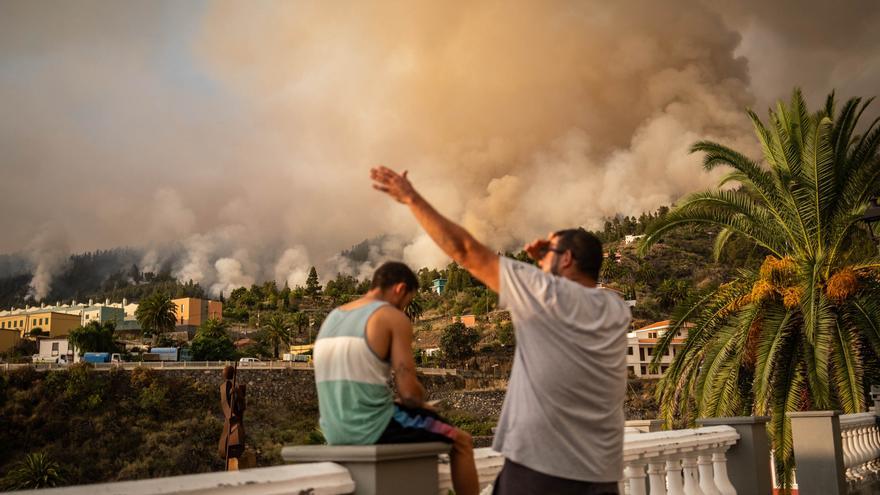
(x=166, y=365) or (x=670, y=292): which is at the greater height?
(x=670, y=292)

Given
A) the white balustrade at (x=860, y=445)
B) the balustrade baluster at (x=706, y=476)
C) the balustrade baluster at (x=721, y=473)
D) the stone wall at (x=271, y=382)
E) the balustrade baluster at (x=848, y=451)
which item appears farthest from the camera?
the stone wall at (x=271, y=382)

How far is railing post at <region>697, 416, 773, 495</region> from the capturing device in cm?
501

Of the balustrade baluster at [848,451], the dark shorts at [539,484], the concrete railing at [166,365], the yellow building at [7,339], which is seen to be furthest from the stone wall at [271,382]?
the dark shorts at [539,484]

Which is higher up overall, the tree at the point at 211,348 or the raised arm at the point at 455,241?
the tree at the point at 211,348

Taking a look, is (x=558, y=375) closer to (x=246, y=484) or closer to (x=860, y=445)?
(x=246, y=484)

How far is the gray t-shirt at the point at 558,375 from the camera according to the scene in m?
2.12

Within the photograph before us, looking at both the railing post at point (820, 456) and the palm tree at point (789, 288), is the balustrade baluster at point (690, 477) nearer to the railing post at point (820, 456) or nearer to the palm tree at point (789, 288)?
the railing post at point (820, 456)

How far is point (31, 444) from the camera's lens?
48531mm

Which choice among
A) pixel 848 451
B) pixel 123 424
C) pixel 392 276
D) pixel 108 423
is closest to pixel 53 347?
pixel 108 423

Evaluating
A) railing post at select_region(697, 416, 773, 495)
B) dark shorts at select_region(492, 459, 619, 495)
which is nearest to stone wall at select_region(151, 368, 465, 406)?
railing post at select_region(697, 416, 773, 495)

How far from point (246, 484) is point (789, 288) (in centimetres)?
991

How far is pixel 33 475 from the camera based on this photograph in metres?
41.1

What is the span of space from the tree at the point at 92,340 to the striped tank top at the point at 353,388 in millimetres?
77545

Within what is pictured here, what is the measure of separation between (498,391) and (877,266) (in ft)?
195
